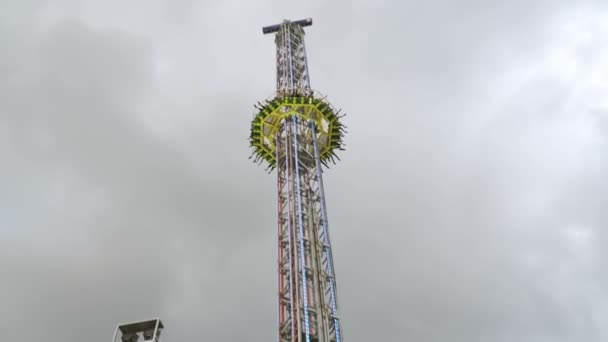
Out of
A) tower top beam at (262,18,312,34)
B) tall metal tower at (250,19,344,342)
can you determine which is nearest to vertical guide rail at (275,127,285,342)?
tall metal tower at (250,19,344,342)

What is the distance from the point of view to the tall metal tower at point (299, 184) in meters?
53.2

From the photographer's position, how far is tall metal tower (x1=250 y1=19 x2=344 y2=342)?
53219 mm

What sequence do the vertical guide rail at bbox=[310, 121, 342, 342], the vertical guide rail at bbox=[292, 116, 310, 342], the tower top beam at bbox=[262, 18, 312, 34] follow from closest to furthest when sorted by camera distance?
the vertical guide rail at bbox=[292, 116, 310, 342] < the vertical guide rail at bbox=[310, 121, 342, 342] < the tower top beam at bbox=[262, 18, 312, 34]

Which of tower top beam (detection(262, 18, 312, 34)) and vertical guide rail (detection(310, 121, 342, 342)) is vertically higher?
tower top beam (detection(262, 18, 312, 34))

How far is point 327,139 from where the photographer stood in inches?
2906

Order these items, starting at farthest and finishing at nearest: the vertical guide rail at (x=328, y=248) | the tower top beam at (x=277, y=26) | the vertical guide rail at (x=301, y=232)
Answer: the tower top beam at (x=277, y=26), the vertical guide rail at (x=328, y=248), the vertical guide rail at (x=301, y=232)

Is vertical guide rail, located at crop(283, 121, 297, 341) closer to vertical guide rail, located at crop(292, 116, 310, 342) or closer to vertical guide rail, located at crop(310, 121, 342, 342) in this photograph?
vertical guide rail, located at crop(292, 116, 310, 342)

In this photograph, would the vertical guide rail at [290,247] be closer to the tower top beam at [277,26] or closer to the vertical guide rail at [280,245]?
the vertical guide rail at [280,245]

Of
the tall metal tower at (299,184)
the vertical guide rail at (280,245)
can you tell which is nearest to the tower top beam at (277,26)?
the tall metal tower at (299,184)

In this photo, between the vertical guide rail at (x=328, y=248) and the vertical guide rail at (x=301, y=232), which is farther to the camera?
the vertical guide rail at (x=328, y=248)

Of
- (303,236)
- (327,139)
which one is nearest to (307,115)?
(327,139)

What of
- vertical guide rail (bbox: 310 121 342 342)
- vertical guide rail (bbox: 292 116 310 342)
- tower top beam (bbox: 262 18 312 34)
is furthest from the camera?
tower top beam (bbox: 262 18 312 34)

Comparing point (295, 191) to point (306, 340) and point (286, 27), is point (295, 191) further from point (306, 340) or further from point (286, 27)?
point (286, 27)

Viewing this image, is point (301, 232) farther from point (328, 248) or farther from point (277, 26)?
point (277, 26)
